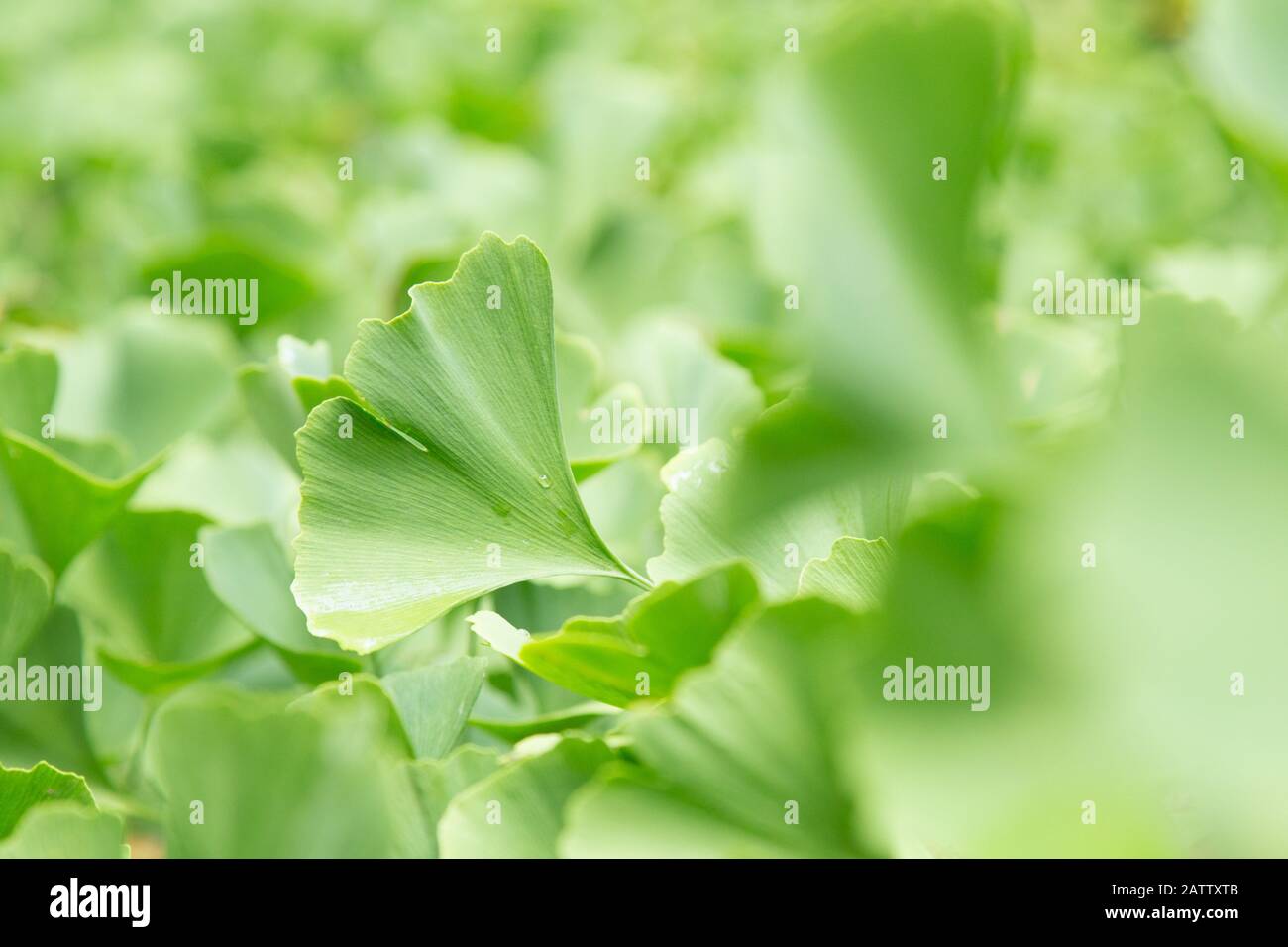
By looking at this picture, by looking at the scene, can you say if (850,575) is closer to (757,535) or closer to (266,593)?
(757,535)

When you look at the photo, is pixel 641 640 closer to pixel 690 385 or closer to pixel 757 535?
pixel 757 535

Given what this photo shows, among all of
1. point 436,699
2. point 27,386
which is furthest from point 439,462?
point 27,386

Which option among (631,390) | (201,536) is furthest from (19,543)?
(631,390)

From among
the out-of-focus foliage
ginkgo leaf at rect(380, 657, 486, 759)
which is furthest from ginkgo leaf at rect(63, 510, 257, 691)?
ginkgo leaf at rect(380, 657, 486, 759)

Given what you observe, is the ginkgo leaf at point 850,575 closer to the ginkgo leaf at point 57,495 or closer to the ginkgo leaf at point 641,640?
the ginkgo leaf at point 641,640

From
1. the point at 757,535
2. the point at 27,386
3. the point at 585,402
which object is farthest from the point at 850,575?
the point at 27,386

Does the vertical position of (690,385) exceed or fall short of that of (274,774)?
it exceeds it

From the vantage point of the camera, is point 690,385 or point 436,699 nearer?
point 436,699
